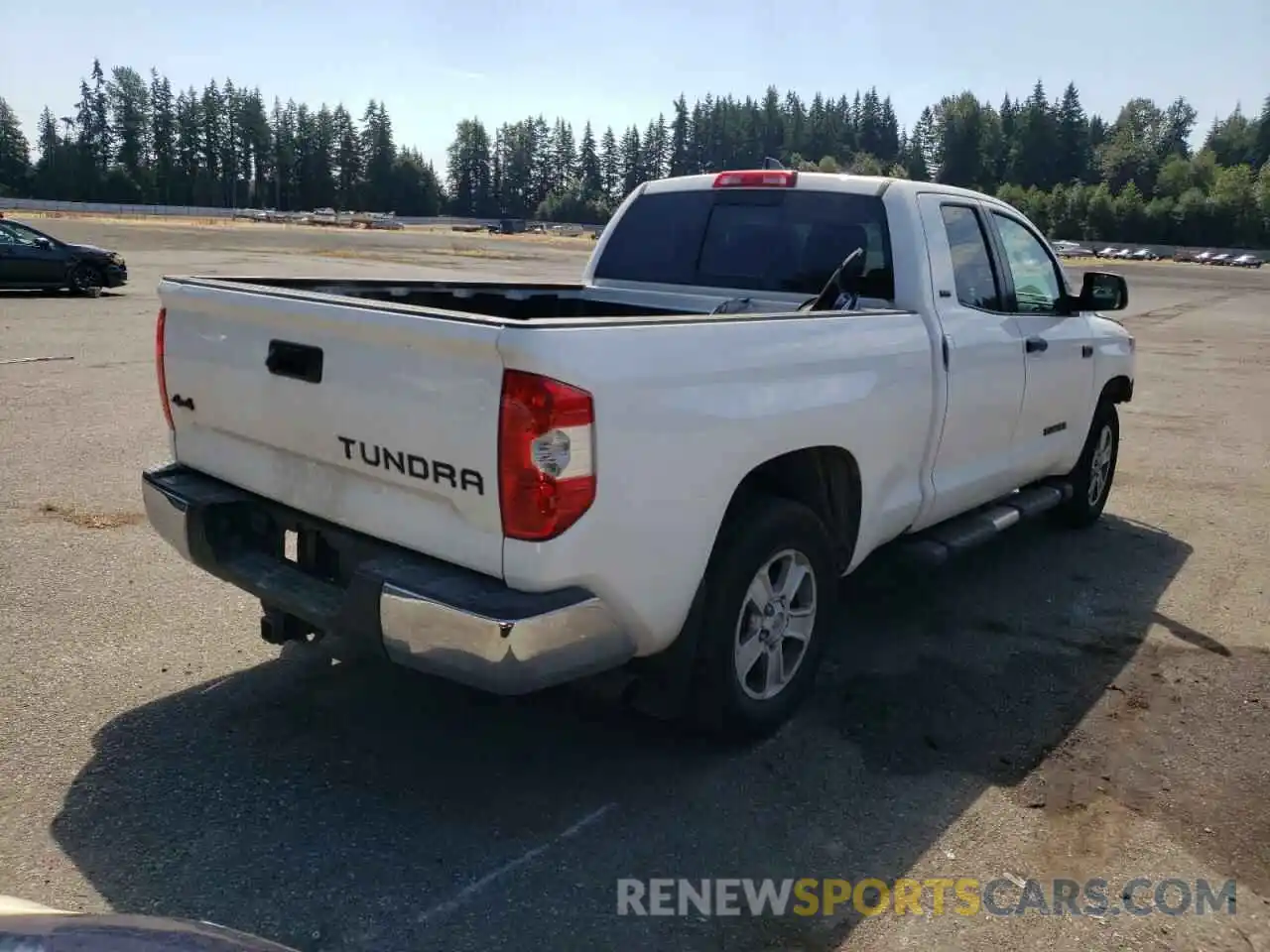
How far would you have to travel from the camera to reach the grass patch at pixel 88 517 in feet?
19.5

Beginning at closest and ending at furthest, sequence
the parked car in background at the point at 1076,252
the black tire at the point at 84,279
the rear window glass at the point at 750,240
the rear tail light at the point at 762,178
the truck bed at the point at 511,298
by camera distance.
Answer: the rear window glass at the point at 750,240
the truck bed at the point at 511,298
the rear tail light at the point at 762,178
the black tire at the point at 84,279
the parked car in background at the point at 1076,252

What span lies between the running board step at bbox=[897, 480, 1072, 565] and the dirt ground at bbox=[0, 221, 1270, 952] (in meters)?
0.44

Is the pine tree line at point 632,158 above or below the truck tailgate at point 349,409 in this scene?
above

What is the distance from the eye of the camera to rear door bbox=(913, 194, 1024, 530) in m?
4.66

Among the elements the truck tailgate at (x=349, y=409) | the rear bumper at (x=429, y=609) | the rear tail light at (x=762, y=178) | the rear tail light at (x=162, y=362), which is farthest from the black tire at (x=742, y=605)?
the rear tail light at (x=162, y=362)

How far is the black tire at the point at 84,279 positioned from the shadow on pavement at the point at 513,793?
18115 millimetres

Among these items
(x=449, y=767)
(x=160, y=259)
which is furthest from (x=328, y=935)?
(x=160, y=259)

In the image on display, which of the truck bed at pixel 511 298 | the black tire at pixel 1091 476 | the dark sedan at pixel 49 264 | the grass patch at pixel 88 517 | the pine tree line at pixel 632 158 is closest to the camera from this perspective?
the truck bed at pixel 511 298

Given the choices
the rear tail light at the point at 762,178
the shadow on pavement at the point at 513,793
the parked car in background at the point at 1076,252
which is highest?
the parked car in background at the point at 1076,252

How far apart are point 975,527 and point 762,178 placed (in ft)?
6.37

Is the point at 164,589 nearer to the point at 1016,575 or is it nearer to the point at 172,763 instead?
the point at 172,763

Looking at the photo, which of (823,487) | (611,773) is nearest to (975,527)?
(823,487)

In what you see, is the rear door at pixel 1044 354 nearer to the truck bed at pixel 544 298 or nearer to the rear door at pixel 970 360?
the rear door at pixel 970 360

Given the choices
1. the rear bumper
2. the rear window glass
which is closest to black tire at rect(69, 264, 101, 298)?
the rear window glass
